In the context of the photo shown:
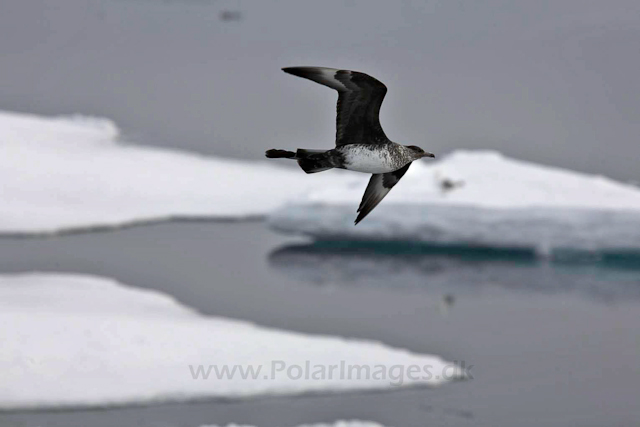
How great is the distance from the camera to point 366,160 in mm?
4539

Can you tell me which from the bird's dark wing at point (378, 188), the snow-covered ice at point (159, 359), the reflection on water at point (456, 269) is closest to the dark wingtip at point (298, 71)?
the bird's dark wing at point (378, 188)

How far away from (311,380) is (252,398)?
1.87 ft

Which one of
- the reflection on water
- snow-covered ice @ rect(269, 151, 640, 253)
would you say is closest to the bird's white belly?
the reflection on water

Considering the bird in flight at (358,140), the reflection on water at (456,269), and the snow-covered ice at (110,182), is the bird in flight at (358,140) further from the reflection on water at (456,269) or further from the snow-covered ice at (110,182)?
the snow-covered ice at (110,182)

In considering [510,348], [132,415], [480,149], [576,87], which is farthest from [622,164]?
[132,415]

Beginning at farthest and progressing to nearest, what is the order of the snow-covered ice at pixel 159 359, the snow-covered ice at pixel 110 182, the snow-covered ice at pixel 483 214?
the snow-covered ice at pixel 110 182, the snow-covered ice at pixel 483 214, the snow-covered ice at pixel 159 359

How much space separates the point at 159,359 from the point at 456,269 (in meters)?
4.82

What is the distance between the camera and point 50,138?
17.0 meters

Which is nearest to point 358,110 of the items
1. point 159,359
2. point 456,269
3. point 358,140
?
point 358,140

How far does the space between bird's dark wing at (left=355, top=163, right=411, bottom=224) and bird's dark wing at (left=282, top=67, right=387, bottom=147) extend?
0.33 metres

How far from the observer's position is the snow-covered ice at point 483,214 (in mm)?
12430

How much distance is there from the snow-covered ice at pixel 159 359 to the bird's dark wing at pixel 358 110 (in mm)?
4704

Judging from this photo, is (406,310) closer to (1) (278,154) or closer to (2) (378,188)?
(2) (378,188)

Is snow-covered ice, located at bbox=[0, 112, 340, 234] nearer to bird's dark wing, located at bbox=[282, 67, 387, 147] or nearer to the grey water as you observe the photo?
the grey water
